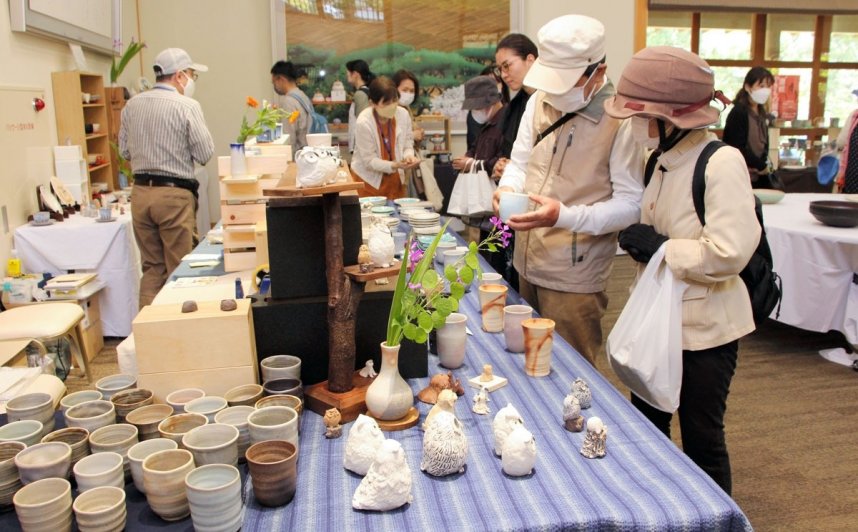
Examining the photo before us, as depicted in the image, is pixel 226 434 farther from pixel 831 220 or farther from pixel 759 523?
pixel 831 220

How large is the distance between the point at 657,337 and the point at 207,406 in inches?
40.0

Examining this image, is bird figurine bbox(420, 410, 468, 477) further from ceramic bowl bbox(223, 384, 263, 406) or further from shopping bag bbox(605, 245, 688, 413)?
shopping bag bbox(605, 245, 688, 413)

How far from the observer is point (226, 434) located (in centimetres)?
119

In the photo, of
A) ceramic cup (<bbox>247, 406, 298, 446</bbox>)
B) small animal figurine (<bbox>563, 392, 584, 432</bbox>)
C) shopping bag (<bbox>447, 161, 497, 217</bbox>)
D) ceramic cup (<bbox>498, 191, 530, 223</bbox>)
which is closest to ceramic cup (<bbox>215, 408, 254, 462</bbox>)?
ceramic cup (<bbox>247, 406, 298, 446</bbox>)

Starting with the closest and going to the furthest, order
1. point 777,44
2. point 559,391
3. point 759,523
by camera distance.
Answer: point 559,391, point 759,523, point 777,44

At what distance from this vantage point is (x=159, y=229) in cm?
385

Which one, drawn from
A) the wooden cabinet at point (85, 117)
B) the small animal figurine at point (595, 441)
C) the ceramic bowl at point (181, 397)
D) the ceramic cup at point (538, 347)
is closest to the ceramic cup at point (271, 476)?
the ceramic bowl at point (181, 397)

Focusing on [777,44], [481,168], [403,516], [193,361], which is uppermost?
[777,44]

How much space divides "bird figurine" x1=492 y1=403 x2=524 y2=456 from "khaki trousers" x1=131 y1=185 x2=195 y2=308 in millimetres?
→ 3016

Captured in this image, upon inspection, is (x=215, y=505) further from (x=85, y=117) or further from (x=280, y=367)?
(x=85, y=117)

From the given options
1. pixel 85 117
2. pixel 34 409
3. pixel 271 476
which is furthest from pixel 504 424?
pixel 85 117

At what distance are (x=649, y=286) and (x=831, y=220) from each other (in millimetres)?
2555

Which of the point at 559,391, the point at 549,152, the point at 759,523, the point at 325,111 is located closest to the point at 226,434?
the point at 559,391

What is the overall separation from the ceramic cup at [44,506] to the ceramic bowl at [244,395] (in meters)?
0.34
